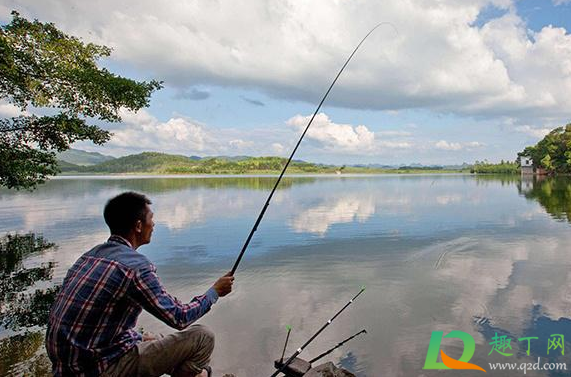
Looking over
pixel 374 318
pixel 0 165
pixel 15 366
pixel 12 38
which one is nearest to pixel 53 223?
pixel 0 165

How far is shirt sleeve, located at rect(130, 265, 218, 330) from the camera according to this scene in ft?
8.50

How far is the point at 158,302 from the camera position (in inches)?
105

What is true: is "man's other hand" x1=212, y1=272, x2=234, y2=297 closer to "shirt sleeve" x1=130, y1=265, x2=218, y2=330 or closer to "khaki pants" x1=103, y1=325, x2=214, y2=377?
"shirt sleeve" x1=130, y1=265, x2=218, y2=330

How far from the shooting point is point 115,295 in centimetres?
257

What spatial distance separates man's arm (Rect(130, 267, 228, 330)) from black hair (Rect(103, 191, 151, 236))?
1.53 feet

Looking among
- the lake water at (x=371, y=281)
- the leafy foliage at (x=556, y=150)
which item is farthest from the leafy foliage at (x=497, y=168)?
the lake water at (x=371, y=281)

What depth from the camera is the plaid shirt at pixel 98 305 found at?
2545 millimetres

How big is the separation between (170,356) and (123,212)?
1.28m

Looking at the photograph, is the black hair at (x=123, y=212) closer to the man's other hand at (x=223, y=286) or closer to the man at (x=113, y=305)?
the man at (x=113, y=305)

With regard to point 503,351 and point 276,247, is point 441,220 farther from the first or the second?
point 503,351

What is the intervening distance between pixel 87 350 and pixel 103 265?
62 centimetres

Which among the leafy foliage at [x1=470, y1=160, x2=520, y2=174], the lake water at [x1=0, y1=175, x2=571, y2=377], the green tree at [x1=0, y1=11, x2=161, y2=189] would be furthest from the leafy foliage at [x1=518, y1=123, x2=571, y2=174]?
the green tree at [x1=0, y1=11, x2=161, y2=189]

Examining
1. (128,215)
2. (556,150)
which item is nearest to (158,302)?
(128,215)

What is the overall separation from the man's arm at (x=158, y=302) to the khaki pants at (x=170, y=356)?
494 mm
